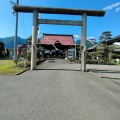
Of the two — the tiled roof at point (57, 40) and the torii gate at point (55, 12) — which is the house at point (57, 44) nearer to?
the tiled roof at point (57, 40)

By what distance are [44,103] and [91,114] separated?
1.65 m

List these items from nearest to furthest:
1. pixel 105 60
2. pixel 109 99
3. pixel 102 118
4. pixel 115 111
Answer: pixel 102 118 → pixel 115 111 → pixel 109 99 → pixel 105 60

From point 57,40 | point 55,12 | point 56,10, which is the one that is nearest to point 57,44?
point 57,40

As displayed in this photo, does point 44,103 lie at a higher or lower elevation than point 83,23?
lower

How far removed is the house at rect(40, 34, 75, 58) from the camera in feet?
182

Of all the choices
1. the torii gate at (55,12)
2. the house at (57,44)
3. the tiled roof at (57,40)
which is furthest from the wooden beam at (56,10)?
the tiled roof at (57,40)

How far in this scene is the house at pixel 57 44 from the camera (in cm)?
5555

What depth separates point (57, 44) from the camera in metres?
56.1

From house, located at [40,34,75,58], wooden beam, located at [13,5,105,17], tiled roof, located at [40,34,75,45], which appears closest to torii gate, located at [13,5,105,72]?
wooden beam, located at [13,5,105,17]

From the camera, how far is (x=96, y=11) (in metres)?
20.4

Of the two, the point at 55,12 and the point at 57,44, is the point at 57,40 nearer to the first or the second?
the point at 57,44

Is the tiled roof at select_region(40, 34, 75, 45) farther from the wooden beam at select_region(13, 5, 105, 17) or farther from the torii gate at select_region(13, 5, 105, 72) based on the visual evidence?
the wooden beam at select_region(13, 5, 105, 17)

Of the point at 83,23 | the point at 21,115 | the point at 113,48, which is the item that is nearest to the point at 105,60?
the point at 113,48

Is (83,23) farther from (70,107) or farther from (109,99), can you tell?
(70,107)
